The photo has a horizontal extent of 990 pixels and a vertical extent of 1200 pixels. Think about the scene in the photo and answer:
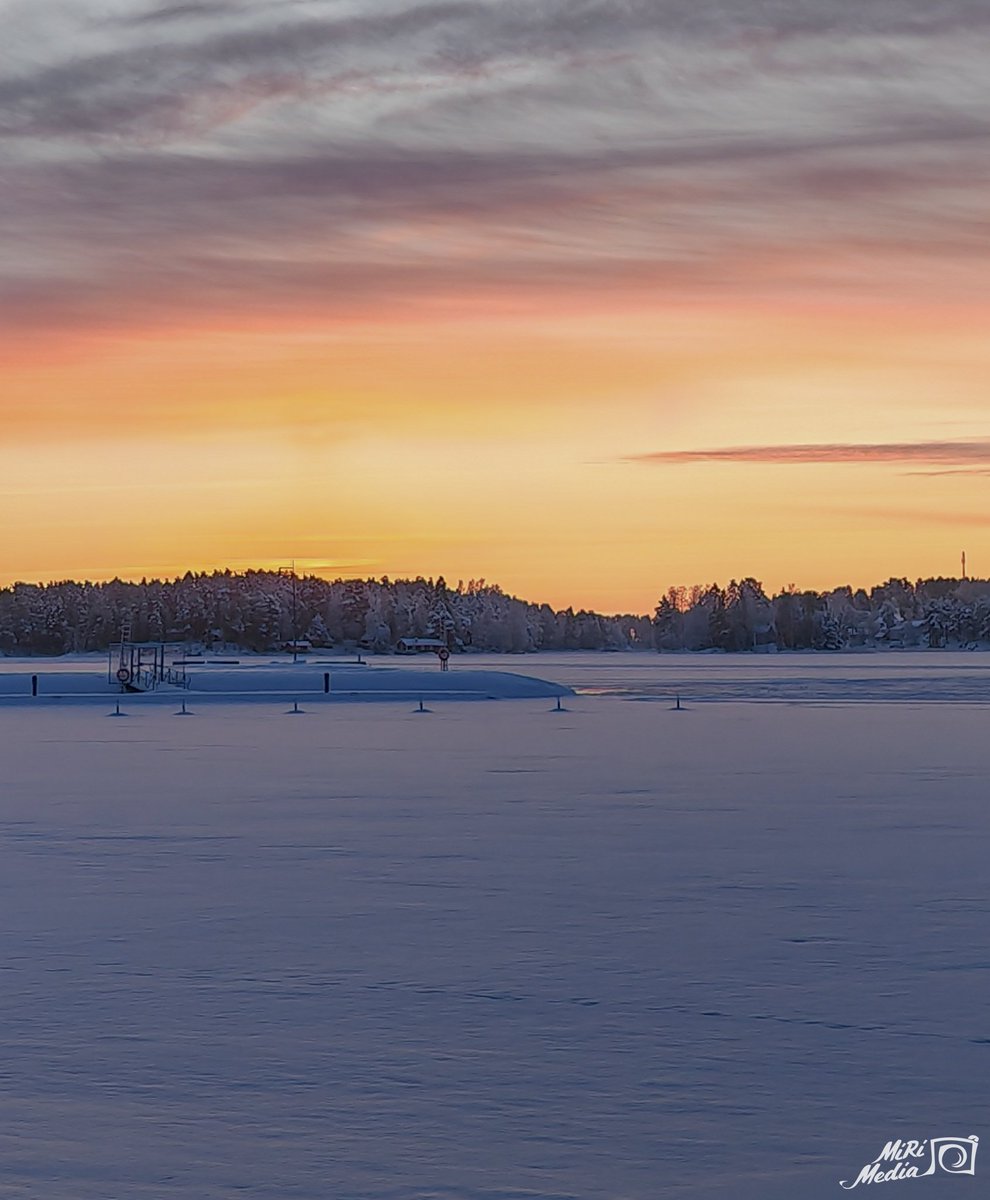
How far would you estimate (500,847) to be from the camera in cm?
1484

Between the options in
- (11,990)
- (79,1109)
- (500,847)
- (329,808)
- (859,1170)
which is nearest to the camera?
(859,1170)

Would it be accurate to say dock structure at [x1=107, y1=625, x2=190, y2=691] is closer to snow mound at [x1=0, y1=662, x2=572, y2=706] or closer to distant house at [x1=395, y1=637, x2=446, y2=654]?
snow mound at [x1=0, y1=662, x2=572, y2=706]

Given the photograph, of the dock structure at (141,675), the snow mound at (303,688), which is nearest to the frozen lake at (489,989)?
the snow mound at (303,688)

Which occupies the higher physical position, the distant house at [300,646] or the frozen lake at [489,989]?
the distant house at [300,646]

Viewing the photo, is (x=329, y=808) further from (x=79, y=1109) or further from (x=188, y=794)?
(x=79, y=1109)

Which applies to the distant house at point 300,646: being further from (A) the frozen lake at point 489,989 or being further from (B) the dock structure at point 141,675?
(A) the frozen lake at point 489,989

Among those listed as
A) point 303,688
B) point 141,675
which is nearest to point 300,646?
point 141,675

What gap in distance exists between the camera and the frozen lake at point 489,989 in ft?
20.1

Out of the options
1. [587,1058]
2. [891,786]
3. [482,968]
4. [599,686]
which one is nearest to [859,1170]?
[587,1058]

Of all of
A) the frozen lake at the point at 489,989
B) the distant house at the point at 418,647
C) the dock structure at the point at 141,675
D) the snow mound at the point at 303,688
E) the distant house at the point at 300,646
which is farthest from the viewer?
the distant house at the point at 418,647

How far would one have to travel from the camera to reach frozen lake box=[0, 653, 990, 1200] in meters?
6.11

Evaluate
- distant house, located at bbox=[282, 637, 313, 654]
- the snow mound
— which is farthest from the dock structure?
distant house, located at bbox=[282, 637, 313, 654]

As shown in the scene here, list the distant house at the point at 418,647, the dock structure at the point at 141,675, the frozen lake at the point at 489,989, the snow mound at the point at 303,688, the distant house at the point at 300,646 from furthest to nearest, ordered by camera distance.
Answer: the distant house at the point at 418,647, the distant house at the point at 300,646, the dock structure at the point at 141,675, the snow mound at the point at 303,688, the frozen lake at the point at 489,989

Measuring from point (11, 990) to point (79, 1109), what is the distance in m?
2.41
